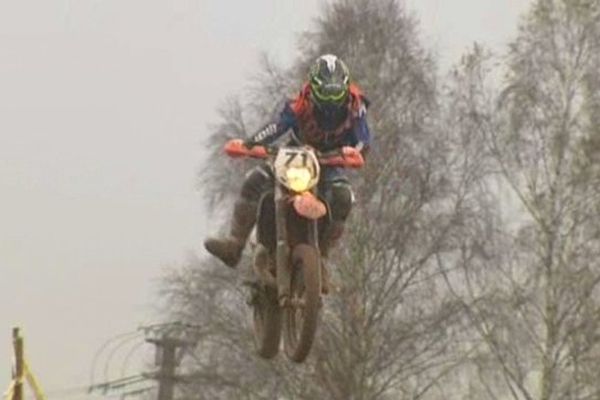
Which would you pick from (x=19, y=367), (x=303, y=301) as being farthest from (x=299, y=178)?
(x=19, y=367)

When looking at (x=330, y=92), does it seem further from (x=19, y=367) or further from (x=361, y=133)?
(x=19, y=367)

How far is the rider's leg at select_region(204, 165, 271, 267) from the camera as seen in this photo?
27.3 ft

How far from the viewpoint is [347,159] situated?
7.83 meters

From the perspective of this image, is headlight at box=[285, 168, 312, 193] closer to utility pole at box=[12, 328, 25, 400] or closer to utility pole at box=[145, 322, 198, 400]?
utility pole at box=[12, 328, 25, 400]

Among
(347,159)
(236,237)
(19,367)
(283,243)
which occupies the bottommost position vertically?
(19,367)

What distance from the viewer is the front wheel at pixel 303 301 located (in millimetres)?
7535

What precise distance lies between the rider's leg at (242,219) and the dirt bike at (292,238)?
146mm

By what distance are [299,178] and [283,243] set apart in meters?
0.36

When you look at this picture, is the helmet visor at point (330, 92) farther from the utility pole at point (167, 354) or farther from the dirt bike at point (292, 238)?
the utility pole at point (167, 354)

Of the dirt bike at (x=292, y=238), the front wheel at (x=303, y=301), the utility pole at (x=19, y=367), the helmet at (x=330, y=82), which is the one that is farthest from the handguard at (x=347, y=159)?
the utility pole at (x=19, y=367)

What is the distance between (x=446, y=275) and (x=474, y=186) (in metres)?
1.44

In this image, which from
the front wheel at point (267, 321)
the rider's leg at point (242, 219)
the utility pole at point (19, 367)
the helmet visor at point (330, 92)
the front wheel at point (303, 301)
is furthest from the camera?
the utility pole at point (19, 367)

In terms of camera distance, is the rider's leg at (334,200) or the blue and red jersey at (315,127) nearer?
the blue and red jersey at (315,127)

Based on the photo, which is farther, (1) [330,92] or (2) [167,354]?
(2) [167,354]
